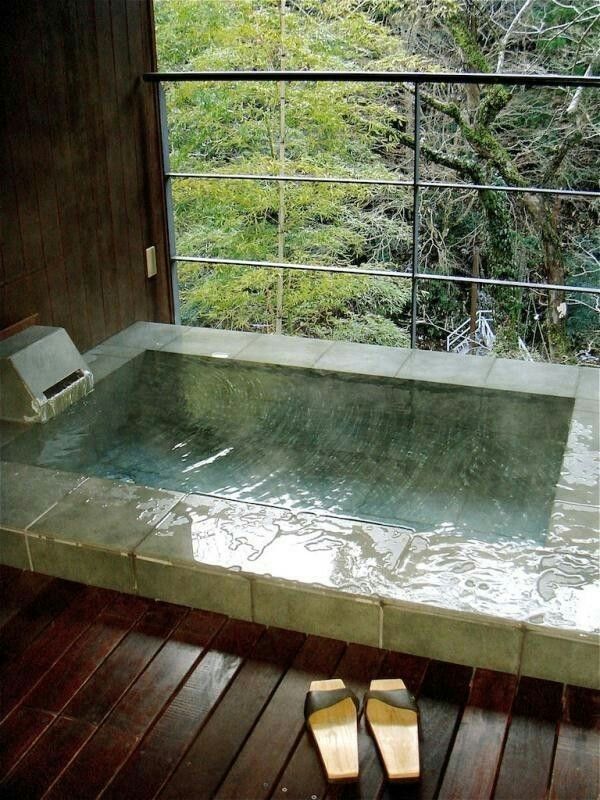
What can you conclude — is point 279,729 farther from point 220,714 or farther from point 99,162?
point 99,162

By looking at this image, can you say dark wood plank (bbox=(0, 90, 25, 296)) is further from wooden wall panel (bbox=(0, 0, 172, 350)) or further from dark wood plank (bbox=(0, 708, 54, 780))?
dark wood plank (bbox=(0, 708, 54, 780))

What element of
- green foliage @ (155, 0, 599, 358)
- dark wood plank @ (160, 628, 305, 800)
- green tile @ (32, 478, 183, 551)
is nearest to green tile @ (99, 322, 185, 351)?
green tile @ (32, 478, 183, 551)

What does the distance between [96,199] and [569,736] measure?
8.71 feet

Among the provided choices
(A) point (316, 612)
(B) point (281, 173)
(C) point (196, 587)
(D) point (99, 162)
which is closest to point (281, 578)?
(A) point (316, 612)

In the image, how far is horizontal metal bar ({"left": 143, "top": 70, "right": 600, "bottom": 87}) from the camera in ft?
9.64

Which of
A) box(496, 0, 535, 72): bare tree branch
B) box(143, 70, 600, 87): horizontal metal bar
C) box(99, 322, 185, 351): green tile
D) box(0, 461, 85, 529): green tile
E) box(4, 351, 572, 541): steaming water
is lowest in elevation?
box(4, 351, 572, 541): steaming water

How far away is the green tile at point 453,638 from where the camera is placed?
5.78ft

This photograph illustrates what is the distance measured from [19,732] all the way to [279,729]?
0.50m

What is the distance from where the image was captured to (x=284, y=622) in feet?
6.32

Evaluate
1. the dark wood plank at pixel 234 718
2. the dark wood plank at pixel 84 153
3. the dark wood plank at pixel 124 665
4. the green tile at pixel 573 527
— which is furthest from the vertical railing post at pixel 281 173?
the dark wood plank at pixel 234 718

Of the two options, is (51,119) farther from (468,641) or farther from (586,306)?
(586,306)

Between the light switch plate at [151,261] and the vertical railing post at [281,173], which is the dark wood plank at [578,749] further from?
the vertical railing post at [281,173]

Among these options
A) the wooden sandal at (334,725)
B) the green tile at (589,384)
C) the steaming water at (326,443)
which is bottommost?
the wooden sandal at (334,725)

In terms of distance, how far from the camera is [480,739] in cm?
159
